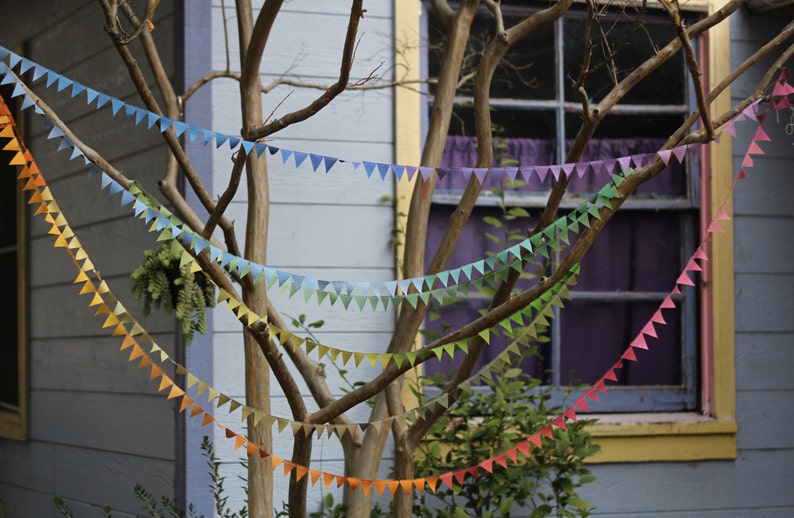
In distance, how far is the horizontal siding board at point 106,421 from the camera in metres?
4.22

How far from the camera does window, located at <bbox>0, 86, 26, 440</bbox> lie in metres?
5.53

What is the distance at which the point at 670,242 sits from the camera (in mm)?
4570

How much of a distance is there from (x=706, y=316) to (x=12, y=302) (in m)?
3.54

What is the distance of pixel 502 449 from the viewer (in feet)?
12.6

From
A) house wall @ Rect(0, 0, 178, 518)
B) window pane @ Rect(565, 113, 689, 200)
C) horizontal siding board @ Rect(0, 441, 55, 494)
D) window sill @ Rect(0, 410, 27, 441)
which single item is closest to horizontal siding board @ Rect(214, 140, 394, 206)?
house wall @ Rect(0, 0, 178, 518)

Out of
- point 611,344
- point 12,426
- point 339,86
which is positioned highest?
point 339,86

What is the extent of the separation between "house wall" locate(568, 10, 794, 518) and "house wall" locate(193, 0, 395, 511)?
1.24 meters

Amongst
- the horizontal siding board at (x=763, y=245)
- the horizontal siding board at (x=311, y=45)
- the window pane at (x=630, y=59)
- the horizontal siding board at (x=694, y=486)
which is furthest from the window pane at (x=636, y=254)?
the horizontal siding board at (x=311, y=45)

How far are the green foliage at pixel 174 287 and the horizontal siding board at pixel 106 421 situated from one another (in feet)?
2.77

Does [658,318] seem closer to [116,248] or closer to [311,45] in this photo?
[311,45]

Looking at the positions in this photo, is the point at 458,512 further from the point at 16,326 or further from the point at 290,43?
the point at 16,326

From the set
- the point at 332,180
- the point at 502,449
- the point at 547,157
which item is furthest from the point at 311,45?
the point at 502,449

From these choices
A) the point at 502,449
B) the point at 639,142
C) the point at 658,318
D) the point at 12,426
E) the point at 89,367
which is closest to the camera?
the point at 658,318

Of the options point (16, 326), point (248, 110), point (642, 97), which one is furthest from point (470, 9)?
point (16, 326)
